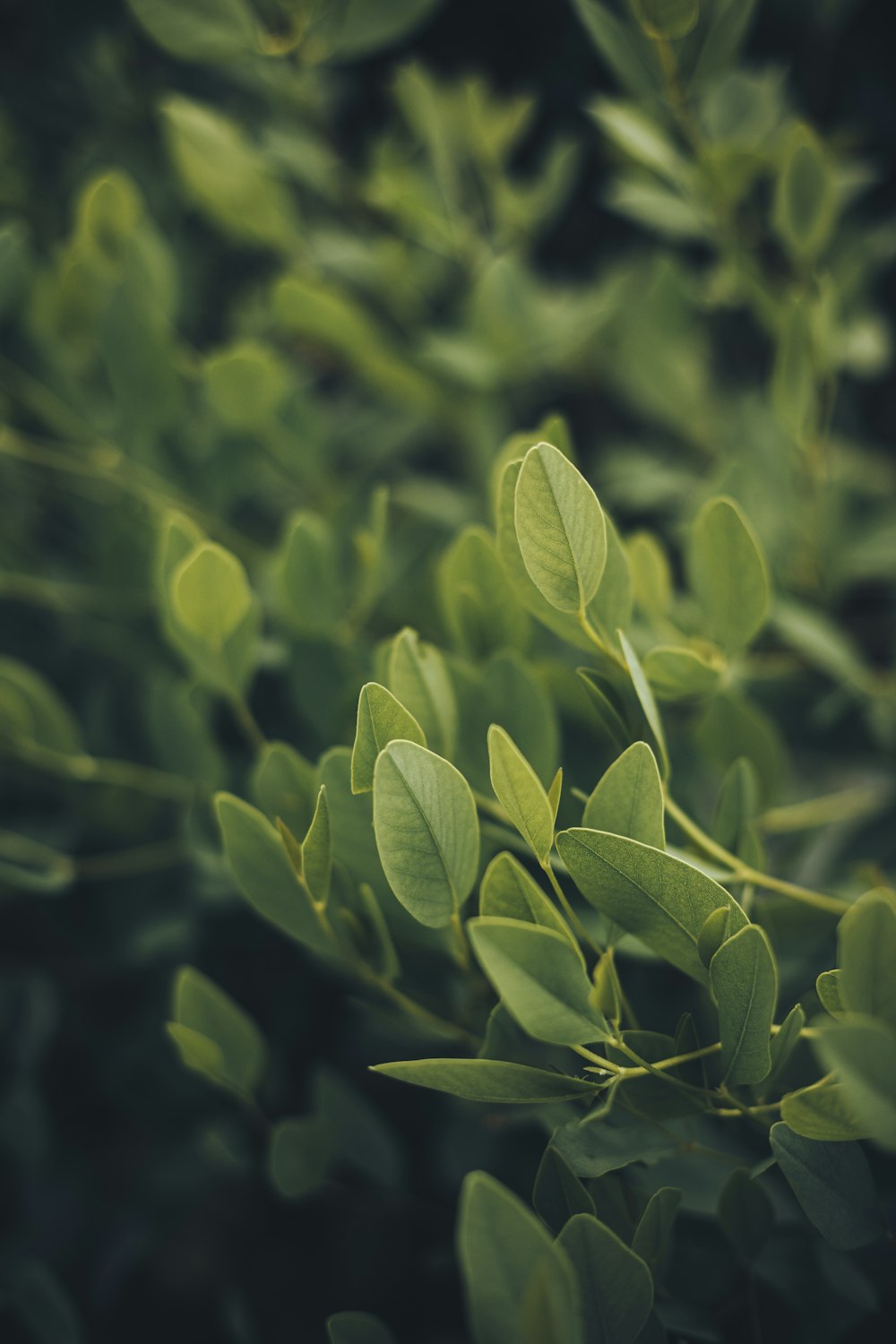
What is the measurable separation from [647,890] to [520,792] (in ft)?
0.14

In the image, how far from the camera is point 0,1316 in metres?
0.44

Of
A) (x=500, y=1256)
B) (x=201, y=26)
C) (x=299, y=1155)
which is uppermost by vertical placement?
(x=201, y=26)

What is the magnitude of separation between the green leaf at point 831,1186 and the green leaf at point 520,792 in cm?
9

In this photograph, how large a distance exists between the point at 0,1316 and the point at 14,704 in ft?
0.90

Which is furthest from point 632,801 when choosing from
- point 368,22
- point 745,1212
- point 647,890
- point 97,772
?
point 368,22

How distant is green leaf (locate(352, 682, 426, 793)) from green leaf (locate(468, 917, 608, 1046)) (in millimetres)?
51

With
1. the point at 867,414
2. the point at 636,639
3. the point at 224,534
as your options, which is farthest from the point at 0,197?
the point at 867,414

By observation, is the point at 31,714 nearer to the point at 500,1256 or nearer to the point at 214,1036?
the point at 214,1036

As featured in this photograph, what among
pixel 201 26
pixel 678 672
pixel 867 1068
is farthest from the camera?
pixel 201 26

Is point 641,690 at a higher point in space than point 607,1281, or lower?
higher

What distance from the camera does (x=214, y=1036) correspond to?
0.34 metres

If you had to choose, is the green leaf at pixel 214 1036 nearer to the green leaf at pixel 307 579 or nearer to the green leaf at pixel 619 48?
the green leaf at pixel 307 579

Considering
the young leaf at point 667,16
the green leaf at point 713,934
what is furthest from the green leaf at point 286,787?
the young leaf at point 667,16

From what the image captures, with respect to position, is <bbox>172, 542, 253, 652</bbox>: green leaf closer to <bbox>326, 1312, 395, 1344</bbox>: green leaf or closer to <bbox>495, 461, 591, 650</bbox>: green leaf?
<bbox>495, 461, 591, 650</bbox>: green leaf
